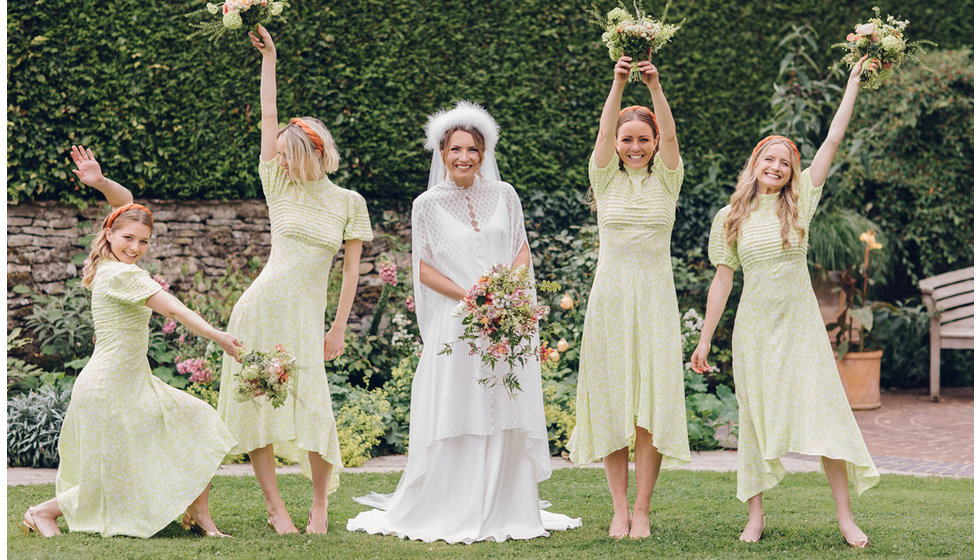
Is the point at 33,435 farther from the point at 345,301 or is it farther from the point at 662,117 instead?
the point at 662,117

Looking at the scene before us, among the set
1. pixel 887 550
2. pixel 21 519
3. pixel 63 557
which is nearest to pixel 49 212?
pixel 21 519

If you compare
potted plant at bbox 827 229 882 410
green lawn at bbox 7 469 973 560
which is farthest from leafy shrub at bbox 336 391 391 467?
potted plant at bbox 827 229 882 410

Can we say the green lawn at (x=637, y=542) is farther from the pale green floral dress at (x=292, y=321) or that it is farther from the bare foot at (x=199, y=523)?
the pale green floral dress at (x=292, y=321)

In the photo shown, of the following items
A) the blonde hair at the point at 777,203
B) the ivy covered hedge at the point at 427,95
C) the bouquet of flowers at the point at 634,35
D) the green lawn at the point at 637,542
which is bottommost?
the green lawn at the point at 637,542

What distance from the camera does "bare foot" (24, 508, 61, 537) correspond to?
469 cm

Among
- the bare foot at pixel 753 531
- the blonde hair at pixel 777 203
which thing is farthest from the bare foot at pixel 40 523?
the blonde hair at pixel 777 203

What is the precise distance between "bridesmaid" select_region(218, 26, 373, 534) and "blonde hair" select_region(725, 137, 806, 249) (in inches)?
77.4

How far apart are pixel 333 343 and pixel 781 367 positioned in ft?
7.25

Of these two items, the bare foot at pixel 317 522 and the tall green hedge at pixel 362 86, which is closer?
the bare foot at pixel 317 522

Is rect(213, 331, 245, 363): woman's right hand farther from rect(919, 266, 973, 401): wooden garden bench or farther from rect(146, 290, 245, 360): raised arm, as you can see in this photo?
rect(919, 266, 973, 401): wooden garden bench

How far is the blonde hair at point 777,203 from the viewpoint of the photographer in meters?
4.81

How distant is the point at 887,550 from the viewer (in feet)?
14.9

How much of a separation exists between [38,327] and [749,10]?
7.18 m

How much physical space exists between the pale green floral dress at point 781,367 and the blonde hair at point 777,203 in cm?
3
